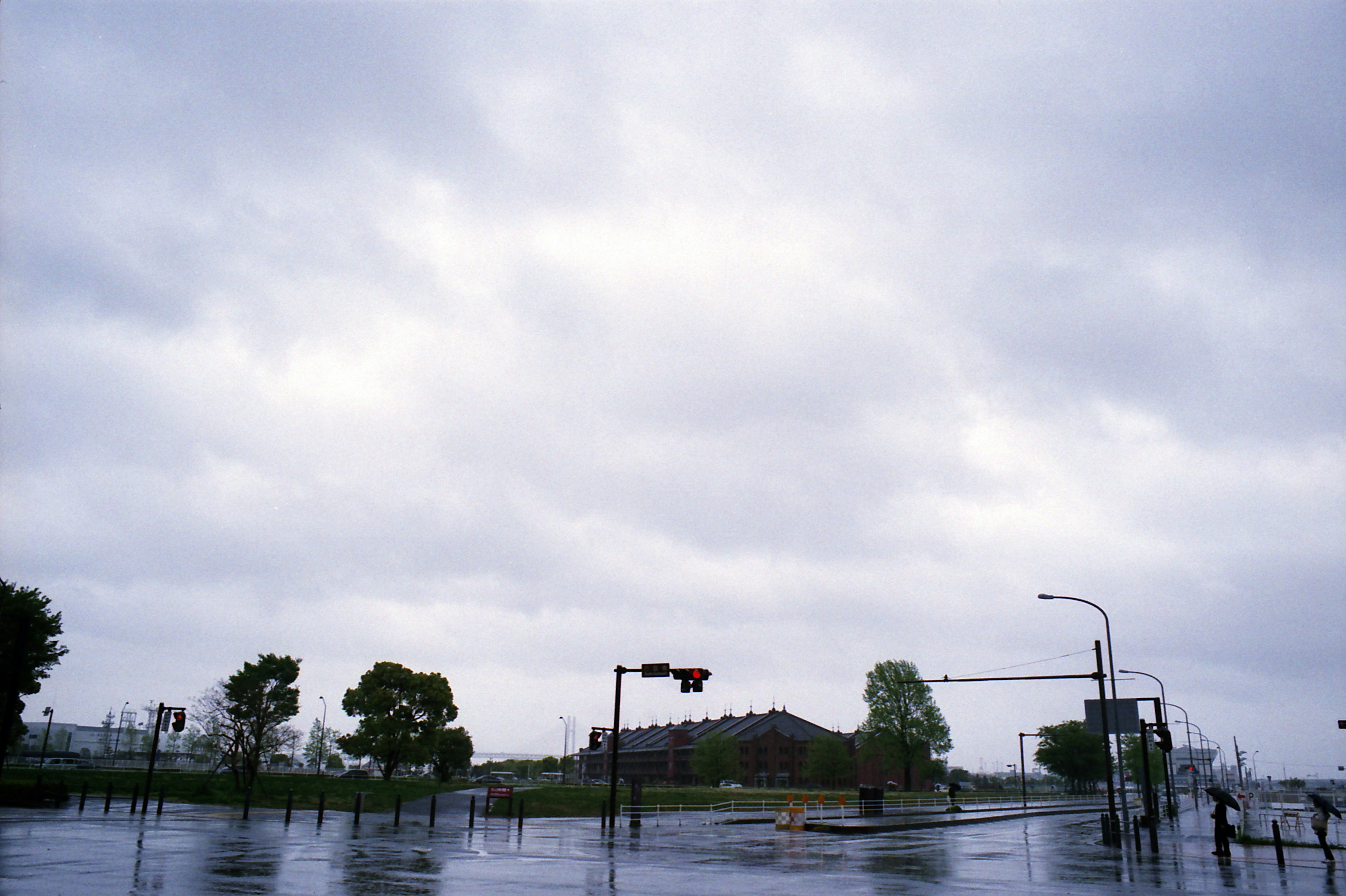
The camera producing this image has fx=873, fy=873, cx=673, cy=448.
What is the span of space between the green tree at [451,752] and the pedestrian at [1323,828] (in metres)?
84.1

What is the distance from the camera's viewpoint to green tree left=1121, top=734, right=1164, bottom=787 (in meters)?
110

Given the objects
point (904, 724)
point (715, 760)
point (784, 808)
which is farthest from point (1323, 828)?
point (715, 760)

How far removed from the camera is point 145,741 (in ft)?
531

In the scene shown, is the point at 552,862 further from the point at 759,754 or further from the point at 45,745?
the point at 759,754

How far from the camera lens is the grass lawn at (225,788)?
4322 centimetres

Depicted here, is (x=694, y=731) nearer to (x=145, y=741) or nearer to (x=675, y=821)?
(x=145, y=741)

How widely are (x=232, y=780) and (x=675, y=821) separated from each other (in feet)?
112

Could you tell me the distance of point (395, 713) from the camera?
72125mm

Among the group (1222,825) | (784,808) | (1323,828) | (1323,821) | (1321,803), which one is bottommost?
(784,808)

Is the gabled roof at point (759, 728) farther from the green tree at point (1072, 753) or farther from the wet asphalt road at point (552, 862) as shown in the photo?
the wet asphalt road at point (552, 862)

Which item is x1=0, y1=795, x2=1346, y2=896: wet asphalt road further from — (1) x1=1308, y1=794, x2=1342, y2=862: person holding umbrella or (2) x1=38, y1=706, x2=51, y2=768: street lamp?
(2) x1=38, y1=706, x2=51, y2=768: street lamp

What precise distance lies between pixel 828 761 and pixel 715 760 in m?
17.0

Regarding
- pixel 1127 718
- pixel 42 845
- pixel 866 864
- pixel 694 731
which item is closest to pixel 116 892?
pixel 42 845

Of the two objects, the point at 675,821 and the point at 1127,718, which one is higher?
the point at 1127,718
